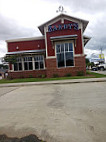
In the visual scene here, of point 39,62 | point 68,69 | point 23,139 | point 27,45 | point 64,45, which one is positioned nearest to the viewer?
point 23,139

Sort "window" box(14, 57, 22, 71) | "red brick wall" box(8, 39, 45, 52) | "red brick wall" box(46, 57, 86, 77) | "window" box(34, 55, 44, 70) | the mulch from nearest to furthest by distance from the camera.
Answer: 1. the mulch
2. "red brick wall" box(46, 57, 86, 77)
3. "window" box(34, 55, 44, 70)
4. "window" box(14, 57, 22, 71)
5. "red brick wall" box(8, 39, 45, 52)

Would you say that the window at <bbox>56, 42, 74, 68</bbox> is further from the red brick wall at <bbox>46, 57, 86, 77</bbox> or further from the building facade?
the red brick wall at <bbox>46, 57, 86, 77</bbox>

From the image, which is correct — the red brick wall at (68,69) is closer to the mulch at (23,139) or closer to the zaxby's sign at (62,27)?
the zaxby's sign at (62,27)

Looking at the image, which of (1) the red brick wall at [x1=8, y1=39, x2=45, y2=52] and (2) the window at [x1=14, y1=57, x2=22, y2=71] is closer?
(2) the window at [x1=14, y1=57, x2=22, y2=71]

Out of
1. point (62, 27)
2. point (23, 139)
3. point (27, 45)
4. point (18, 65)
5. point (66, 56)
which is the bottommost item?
point (23, 139)

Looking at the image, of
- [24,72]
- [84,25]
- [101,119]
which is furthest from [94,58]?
[101,119]

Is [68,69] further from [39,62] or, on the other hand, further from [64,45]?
[39,62]

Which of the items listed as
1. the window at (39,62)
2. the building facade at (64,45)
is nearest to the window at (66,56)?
the building facade at (64,45)

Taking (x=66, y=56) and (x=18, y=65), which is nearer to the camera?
(x=66, y=56)

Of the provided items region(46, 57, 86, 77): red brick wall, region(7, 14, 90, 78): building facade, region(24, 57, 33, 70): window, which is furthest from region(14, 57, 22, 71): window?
region(46, 57, 86, 77): red brick wall

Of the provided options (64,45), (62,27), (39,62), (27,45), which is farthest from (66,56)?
(27,45)

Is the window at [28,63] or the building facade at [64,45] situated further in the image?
the window at [28,63]

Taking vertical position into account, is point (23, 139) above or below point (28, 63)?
below

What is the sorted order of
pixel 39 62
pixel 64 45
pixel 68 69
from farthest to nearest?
1. pixel 39 62
2. pixel 64 45
3. pixel 68 69
